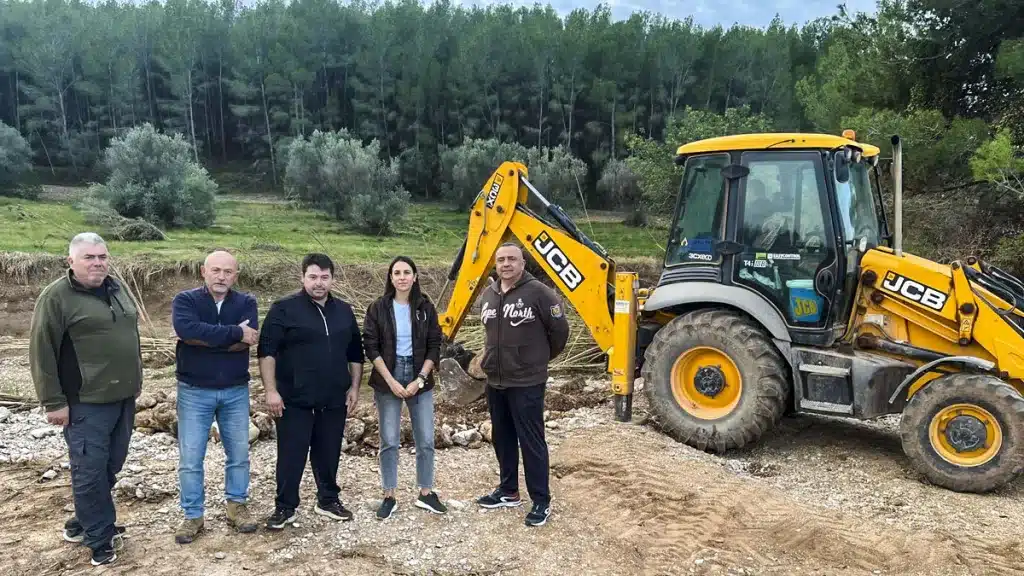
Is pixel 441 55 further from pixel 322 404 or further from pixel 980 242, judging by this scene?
pixel 322 404

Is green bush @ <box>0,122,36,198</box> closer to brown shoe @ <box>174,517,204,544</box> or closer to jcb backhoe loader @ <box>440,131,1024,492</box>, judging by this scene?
brown shoe @ <box>174,517,204,544</box>

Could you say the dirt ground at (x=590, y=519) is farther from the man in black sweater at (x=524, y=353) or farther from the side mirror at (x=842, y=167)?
the side mirror at (x=842, y=167)

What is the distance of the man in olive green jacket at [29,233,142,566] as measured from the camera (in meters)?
3.52

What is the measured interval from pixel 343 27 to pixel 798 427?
152 ft

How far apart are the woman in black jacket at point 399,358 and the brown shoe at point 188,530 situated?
0.99 metres

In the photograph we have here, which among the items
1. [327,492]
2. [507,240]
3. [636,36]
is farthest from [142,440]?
[636,36]

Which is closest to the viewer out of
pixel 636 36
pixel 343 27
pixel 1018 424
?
pixel 1018 424

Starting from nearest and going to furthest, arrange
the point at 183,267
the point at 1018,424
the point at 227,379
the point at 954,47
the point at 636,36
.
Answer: the point at 227,379
the point at 1018,424
the point at 954,47
the point at 183,267
the point at 636,36

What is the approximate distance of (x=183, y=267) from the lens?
552 inches

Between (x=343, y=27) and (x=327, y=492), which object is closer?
(x=327, y=492)

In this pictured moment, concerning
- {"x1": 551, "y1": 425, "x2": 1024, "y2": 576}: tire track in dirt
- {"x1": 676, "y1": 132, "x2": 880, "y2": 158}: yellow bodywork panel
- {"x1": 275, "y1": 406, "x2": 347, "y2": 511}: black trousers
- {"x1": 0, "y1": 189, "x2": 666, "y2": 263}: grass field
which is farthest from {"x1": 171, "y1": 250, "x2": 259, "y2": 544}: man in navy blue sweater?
{"x1": 0, "y1": 189, "x2": 666, "y2": 263}: grass field

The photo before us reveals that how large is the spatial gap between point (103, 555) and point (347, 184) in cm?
2247

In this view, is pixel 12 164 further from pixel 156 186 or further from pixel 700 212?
pixel 700 212

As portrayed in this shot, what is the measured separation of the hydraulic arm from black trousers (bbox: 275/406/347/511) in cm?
273
